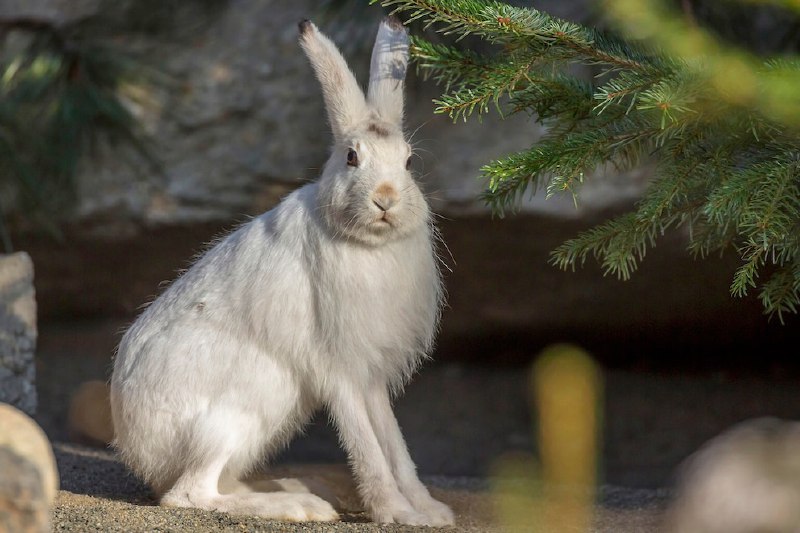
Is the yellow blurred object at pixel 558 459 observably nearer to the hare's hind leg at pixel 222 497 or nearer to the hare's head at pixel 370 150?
the hare's hind leg at pixel 222 497

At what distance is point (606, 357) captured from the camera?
222 inches

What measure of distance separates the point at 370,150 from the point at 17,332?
75.4 inches

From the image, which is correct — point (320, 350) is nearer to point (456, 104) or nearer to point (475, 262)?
point (456, 104)

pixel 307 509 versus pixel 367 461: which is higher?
pixel 367 461

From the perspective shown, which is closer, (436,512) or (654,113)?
(654,113)

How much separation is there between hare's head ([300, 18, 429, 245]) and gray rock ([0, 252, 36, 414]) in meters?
1.65

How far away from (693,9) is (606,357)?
7.14 ft

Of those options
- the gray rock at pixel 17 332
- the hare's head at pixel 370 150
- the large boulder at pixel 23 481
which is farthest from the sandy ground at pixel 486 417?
the large boulder at pixel 23 481

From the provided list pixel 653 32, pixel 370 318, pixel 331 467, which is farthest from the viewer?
pixel 331 467

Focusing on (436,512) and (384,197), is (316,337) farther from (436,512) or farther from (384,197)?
(436,512)

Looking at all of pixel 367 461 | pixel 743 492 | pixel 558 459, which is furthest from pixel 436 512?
pixel 558 459

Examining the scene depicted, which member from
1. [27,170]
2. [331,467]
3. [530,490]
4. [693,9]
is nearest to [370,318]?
[331,467]

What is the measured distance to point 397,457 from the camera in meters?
3.32

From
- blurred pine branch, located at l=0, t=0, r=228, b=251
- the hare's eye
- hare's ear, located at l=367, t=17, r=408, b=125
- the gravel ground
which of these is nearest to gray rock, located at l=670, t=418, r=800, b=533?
the gravel ground
